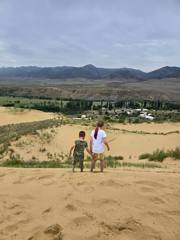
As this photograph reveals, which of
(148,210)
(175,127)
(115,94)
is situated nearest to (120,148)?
(175,127)

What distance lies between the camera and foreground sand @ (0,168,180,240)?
20.2 ft

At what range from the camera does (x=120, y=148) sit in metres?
33.0

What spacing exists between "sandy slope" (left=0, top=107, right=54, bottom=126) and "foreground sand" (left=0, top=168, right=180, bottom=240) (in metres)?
46.2

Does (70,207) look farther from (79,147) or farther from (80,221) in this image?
(79,147)

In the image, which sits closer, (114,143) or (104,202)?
(104,202)

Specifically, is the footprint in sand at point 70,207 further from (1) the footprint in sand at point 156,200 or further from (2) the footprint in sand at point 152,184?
(2) the footprint in sand at point 152,184

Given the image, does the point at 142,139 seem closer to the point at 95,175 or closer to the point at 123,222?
the point at 95,175

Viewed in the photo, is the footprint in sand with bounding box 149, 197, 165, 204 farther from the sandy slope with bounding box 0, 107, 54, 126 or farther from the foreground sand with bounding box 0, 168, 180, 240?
the sandy slope with bounding box 0, 107, 54, 126

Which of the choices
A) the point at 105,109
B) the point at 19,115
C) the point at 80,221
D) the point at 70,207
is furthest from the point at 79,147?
the point at 105,109

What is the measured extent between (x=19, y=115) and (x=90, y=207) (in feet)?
168

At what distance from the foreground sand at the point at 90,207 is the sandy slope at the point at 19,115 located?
151ft

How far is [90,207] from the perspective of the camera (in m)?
6.88

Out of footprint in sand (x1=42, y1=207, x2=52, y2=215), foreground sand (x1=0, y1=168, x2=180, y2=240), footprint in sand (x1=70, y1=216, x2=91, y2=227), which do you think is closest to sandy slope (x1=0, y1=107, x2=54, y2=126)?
foreground sand (x1=0, y1=168, x2=180, y2=240)

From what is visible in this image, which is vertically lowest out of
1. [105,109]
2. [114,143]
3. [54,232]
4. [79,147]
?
[105,109]
